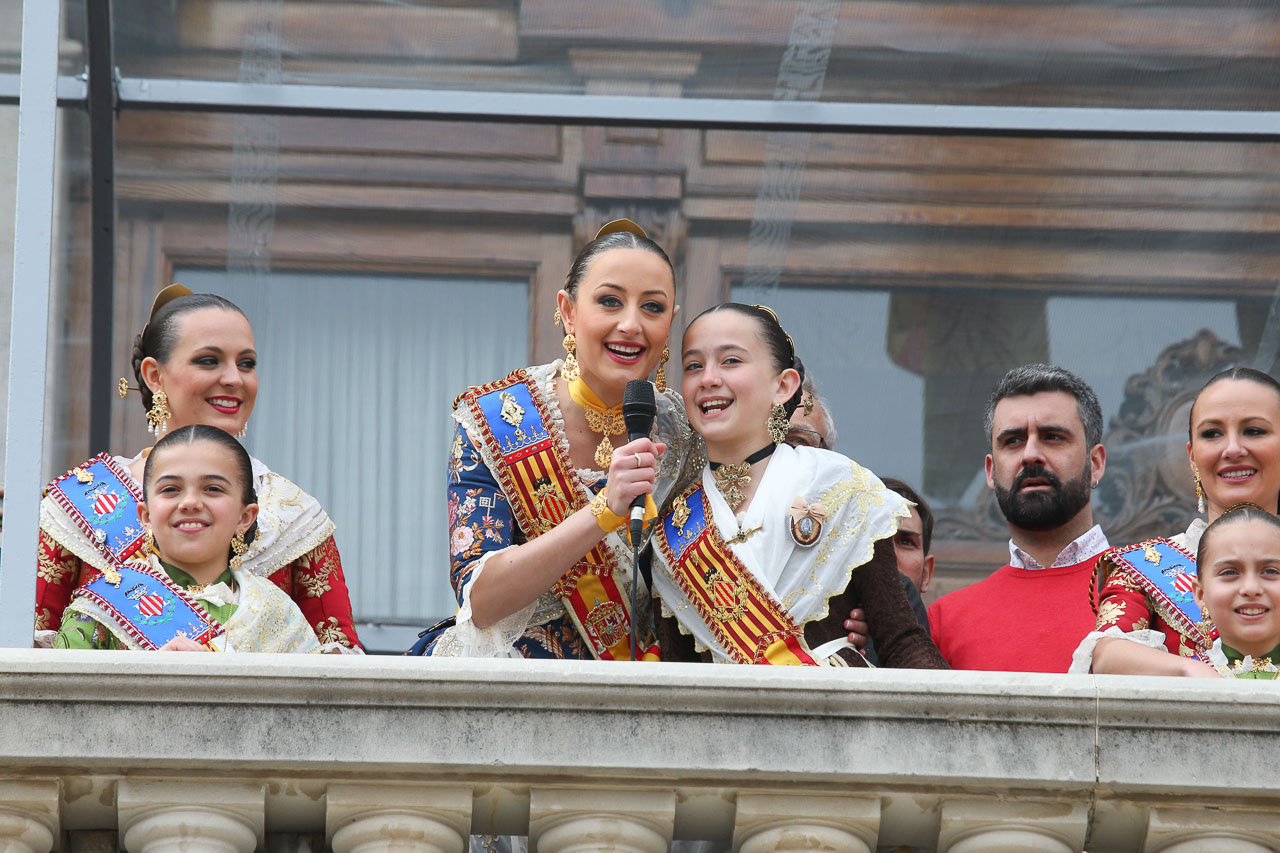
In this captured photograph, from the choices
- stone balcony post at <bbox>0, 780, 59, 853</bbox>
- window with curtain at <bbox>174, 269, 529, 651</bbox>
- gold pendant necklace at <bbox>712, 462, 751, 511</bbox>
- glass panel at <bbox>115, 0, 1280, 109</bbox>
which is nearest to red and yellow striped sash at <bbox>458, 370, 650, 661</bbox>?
gold pendant necklace at <bbox>712, 462, 751, 511</bbox>

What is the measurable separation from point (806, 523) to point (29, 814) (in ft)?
4.95

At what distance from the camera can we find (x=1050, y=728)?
307 centimetres

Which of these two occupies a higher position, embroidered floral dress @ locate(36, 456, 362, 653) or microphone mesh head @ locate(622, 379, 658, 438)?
microphone mesh head @ locate(622, 379, 658, 438)

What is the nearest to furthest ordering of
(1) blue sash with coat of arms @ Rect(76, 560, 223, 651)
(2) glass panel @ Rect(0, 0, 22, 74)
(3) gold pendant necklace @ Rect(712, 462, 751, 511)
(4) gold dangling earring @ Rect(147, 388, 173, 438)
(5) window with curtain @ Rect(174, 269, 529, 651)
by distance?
(1) blue sash with coat of arms @ Rect(76, 560, 223, 651)
(3) gold pendant necklace @ Rect(712, 462, 751, 511)
(4) gold dangling earring @ Rect(147, 388, 173, 438)
(2) glass panel @ Rect(0, 0, 22, 74)
(5) window with curtain @ Rect(174, 269, 529, 651)

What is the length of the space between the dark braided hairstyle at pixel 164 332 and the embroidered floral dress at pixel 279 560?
22cm

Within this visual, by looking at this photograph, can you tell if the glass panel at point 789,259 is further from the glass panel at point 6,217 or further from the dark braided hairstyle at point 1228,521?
the dark braided hairstyle at point 1228,521

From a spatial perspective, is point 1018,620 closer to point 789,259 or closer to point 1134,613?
point 1134,613

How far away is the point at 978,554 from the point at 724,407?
236cm

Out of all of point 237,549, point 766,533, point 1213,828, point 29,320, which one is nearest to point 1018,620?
point 766,533

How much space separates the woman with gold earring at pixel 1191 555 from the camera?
12.1 feet

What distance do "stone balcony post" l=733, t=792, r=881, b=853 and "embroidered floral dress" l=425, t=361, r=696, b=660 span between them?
0.83 meters

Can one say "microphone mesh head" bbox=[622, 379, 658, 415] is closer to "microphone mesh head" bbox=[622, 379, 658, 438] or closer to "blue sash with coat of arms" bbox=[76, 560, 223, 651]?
"microphone mesh head" bbox=[622, 379, 658, 438]

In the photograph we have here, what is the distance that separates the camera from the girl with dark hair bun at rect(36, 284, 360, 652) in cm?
411

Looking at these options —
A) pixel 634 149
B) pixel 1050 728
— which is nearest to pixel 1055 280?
pixel 634 149
